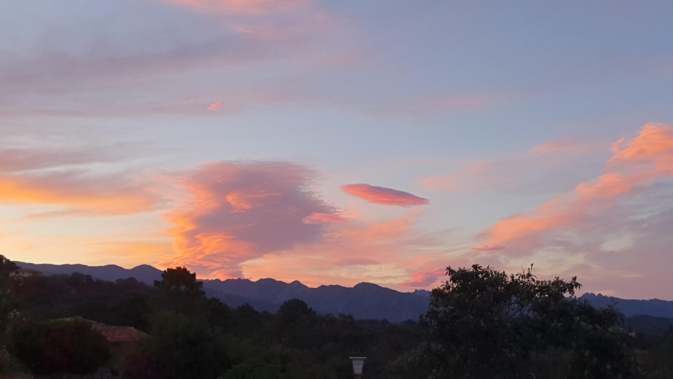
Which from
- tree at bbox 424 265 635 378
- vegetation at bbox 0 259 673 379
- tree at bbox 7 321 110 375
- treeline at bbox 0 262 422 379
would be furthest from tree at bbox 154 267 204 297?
tree at bbox 424 265 635 378

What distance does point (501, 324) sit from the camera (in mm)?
30719

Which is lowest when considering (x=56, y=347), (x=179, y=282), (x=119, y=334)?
(x=56, y=347)

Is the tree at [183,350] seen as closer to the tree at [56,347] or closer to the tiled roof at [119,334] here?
the tree at [56,347]

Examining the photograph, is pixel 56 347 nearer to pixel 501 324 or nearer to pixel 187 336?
pixel 187 336

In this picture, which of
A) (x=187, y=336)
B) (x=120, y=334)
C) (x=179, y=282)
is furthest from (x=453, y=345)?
(x=179, y=282)

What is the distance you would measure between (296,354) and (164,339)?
22741mm

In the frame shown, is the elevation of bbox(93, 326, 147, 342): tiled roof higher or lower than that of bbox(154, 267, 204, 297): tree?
lower

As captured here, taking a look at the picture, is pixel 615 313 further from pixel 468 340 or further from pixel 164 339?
pixel 164 339

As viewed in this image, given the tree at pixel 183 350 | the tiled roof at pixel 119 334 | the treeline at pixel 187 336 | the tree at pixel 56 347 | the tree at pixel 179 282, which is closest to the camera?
the tree at pixel 56 347

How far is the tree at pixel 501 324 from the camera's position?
30875 mm

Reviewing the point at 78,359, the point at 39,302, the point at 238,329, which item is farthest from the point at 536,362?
the point at 39,302

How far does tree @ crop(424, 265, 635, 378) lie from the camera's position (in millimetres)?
30875

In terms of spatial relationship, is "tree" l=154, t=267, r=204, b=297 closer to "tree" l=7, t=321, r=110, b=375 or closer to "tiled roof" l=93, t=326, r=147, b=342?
"tiled roof" l=93, t=326, r=147, b=342

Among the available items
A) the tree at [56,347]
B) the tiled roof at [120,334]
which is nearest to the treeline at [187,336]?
the tree at [56,347]
